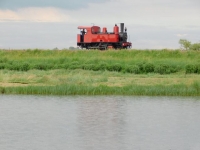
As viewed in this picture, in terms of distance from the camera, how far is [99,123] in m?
15.8

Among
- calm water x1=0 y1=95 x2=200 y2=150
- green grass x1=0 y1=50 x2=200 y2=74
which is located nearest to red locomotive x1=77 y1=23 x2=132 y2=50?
green grass x1=0 y1=50 x2=200 y2=74

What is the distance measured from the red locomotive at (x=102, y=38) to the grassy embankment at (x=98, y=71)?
3.42m

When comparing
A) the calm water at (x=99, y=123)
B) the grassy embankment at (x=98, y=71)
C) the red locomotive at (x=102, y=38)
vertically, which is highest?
the red locomotive at (x=102, y=38)

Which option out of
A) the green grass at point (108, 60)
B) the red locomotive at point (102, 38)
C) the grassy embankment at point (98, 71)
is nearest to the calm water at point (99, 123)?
the grassy embankment at point (98, 71)

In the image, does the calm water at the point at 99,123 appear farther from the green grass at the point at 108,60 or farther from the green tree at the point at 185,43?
the green tree at the point at 185,43

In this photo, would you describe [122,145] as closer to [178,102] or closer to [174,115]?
[174,115]

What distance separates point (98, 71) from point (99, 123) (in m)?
15.3

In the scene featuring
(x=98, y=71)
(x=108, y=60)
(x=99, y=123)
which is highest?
(x=108, y=60)

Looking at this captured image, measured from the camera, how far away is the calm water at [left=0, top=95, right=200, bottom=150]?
12989 mm

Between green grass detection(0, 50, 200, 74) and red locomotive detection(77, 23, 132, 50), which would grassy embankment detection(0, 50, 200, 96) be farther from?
red locomotive detection(77, 23, 132, 50)

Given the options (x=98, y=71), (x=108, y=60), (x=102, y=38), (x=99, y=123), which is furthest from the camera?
(x=102, y=38)

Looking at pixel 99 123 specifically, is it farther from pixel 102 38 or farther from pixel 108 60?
pixel 102 38

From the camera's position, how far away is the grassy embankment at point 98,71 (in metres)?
22.0

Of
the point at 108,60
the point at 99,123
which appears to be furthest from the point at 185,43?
the point at 99,123
